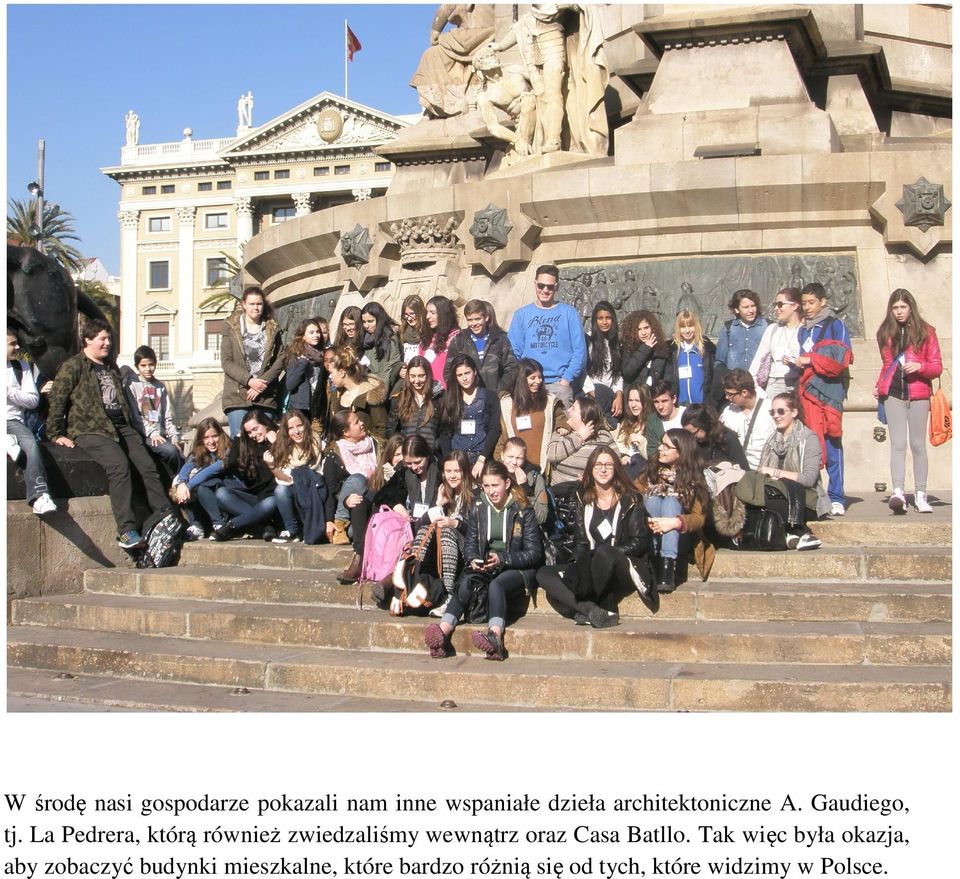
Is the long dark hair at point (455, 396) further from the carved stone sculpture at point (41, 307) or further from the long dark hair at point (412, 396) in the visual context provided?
the carved stone sculpture at point (41, 307)

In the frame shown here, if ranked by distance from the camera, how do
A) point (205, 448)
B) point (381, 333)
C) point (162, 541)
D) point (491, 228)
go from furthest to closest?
point (491, 228), point (381, 333), point (205, 448), point (162, 541)

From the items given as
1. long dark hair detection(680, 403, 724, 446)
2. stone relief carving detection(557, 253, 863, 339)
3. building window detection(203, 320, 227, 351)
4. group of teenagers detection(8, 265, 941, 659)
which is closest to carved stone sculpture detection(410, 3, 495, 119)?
stone relief carving detection(557, 253, 863, 339)

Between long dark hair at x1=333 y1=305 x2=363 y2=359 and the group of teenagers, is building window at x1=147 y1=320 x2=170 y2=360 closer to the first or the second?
the group of teenagers

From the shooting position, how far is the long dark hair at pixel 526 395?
9.37 meters

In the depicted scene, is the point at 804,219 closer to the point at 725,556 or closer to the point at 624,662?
the point at 725,556

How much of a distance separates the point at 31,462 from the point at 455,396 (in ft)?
9.92

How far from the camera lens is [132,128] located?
323ft

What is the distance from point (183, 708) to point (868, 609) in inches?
152

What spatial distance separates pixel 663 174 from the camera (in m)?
11.9

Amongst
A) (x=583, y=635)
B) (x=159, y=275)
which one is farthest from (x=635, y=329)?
(x=159, y=275)

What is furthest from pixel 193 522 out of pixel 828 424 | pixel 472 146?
pixel 472 146

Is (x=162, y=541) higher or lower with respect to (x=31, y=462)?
lower

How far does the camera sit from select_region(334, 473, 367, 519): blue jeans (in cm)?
932

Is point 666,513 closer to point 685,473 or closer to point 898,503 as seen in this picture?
point 685,473
